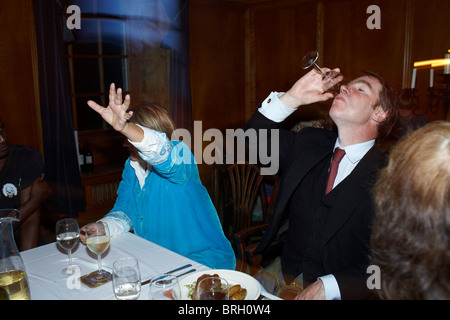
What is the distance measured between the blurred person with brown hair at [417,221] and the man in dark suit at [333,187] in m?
0.67

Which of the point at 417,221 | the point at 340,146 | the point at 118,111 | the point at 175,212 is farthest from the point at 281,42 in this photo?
the point at 417,221

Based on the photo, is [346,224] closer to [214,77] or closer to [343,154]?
[343,154]

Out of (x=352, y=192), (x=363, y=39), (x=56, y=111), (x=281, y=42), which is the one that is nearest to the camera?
(x=352, y=192)

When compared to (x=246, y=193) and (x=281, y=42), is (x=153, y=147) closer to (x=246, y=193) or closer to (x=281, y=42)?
(x=246, y=193)

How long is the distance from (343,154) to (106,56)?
311 cm

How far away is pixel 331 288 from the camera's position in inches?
58.6

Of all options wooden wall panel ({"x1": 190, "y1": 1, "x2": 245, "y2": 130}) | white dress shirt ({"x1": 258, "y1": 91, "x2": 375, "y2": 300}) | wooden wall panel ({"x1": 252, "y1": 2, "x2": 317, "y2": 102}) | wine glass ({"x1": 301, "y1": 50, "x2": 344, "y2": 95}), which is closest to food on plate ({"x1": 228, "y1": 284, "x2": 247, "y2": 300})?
white dress shirt ({"x1": 258, "y1": 91, "x2": 375, "y2": 300})

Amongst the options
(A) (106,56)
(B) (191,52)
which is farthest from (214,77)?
(A) (106,56)

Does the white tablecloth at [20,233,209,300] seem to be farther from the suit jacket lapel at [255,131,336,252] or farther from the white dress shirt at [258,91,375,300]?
the white dress shirt at [258,91,375,300]

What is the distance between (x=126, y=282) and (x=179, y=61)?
11.4 feet

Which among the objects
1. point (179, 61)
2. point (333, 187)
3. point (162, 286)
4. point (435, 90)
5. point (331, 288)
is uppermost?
point (179, 61)

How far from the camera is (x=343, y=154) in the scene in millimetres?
1817

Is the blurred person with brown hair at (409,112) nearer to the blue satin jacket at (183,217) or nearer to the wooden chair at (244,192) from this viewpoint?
the wooden chair at (244,192)

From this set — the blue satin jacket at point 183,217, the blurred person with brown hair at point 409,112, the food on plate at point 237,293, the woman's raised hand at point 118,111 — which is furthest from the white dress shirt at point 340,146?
the blurred person with brown hair at point 409,112
